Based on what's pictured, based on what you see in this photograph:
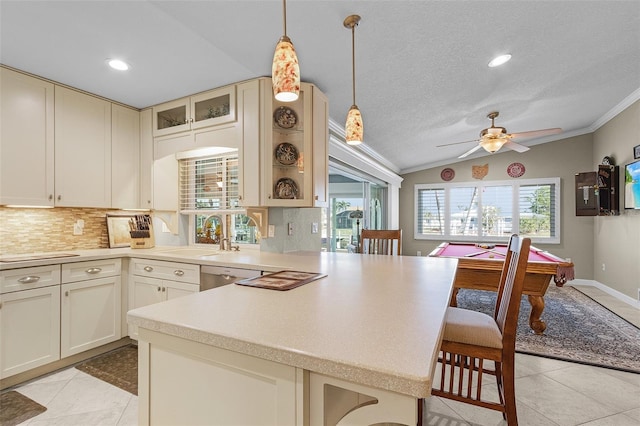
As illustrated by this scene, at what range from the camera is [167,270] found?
8.37 ft

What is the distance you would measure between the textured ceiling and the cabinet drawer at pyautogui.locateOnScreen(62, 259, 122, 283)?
5.10ft

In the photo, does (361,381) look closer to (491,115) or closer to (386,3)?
(386,3)

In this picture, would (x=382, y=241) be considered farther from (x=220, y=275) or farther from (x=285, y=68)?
(x=285, y=68)

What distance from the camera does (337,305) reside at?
1.08 meters

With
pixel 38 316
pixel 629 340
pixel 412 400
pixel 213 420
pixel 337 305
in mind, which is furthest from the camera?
pixel 629 340

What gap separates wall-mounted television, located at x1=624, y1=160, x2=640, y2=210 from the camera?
4.11 meters

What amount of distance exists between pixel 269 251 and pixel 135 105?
Result: 82.8 inches

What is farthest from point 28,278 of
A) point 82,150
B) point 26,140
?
point 82,150

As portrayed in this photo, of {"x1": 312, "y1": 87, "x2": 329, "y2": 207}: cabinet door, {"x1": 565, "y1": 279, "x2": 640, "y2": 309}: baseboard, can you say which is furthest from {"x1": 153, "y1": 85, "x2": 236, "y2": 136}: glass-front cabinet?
{"x1": 565, "y1": 279, "x2": 640, "y2": 309}: baseboard

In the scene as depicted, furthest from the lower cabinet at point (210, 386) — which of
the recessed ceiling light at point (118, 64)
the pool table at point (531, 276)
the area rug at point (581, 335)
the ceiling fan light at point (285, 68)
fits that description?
the area rug at point (581, 335)

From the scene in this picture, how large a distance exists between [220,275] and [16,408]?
1.46 m

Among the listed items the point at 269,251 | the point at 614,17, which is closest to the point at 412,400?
the point at 269,251

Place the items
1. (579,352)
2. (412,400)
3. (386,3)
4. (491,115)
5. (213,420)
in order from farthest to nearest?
(491,115)
(579,352)
(386,3)
(213,420)
(412,400)

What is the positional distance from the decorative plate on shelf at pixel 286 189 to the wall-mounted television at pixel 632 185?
15.4 ft
